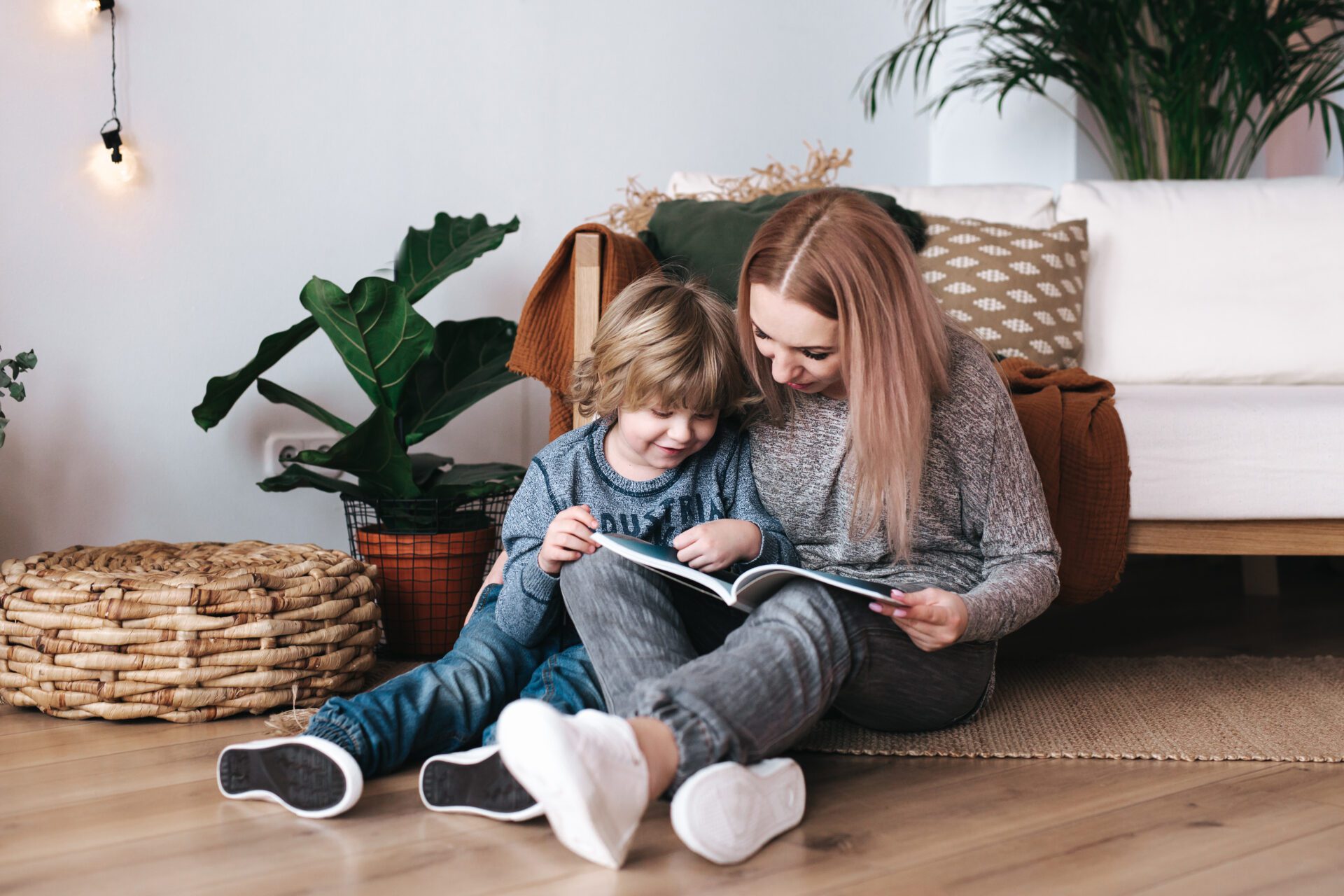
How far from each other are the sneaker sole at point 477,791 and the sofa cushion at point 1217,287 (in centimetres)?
143

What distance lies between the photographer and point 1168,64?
2.26m

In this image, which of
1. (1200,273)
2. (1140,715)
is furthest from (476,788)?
(1200,273)

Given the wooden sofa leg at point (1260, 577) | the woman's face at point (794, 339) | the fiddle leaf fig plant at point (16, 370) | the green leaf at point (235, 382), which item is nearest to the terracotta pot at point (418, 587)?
the green leaf at point (235, 382)

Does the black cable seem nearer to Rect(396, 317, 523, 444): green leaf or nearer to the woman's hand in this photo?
Rect(396, 317, 523, 444): green leaf

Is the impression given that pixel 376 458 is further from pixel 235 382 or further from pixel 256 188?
pixel 256 188

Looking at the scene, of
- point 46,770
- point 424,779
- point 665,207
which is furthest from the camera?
point 665,207

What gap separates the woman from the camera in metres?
0.89

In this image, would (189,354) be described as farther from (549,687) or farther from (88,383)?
(549,687)

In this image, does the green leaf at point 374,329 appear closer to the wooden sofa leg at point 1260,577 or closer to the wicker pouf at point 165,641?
the wicker pouf at point 165,641

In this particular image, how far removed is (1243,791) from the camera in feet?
3.66

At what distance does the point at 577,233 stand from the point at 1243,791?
1.03m

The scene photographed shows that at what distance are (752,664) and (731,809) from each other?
0.39 feet

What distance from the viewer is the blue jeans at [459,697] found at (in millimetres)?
1100

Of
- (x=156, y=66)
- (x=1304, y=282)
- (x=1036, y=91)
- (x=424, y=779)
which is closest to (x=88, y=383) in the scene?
(x=156, y=66)
